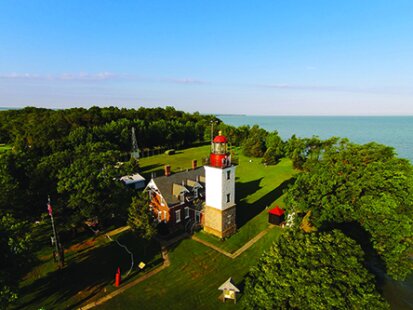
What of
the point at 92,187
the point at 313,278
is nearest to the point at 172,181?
the point at 92,187

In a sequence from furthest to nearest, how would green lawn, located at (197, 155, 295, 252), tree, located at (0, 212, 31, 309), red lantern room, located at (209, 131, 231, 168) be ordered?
green lawn, located at (197, 155, 295, 252) < red lantern room, located at (209, 131, 231, 168) < tree, located at (0, 212, 31, 309)

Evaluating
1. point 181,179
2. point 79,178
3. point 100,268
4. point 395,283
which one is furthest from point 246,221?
point 79,178

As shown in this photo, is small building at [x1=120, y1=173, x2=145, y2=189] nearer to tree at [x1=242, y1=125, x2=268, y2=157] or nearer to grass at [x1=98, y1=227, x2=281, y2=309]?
grass at [x1=98, y1=227, x2=281, y2=309]

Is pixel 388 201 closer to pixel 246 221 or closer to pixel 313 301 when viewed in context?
pixel 313 301

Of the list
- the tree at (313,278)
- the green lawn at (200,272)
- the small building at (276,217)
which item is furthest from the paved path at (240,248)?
the tree at (313,278)

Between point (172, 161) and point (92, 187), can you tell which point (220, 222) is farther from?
point (172, 161)

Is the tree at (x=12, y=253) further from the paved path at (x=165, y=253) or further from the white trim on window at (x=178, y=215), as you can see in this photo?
the white trim on window at (x=178, y=215)

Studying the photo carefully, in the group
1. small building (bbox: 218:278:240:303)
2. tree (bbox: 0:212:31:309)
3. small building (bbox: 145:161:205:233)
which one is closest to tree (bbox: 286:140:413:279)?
small building (bbox: 218:278:240:303)
